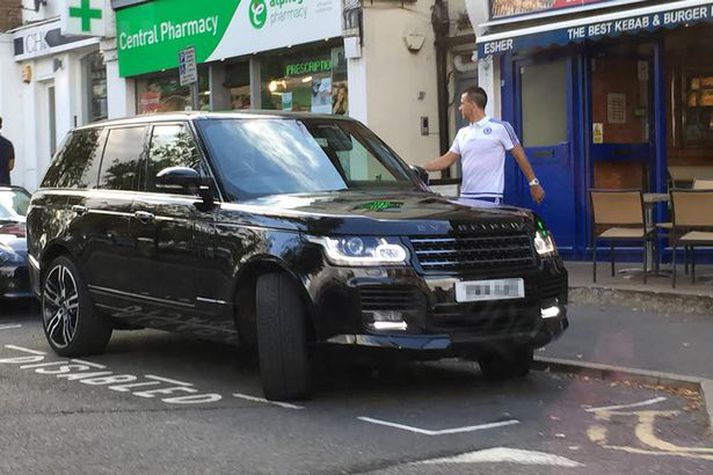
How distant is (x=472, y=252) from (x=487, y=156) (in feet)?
9.91

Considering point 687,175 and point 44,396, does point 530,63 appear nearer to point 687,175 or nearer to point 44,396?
point 687,175

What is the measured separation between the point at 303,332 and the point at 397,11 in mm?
8584

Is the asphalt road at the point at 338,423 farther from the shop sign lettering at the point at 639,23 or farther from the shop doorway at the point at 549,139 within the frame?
the shop doorway at the point at 549,139

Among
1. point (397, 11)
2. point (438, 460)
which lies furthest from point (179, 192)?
point (397, 11)

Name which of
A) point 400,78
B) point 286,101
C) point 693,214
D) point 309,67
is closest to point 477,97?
point 693,214

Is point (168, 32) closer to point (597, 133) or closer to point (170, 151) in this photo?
point (597, 133)

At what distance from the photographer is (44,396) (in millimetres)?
6422

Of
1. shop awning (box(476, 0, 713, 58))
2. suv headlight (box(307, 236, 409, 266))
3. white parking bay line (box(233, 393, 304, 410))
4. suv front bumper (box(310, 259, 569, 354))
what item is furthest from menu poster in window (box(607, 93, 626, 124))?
white parking bay line (box(233, 393, 304, 410))

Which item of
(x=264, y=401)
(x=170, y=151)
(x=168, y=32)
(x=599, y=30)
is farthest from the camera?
(x=168, y=32)

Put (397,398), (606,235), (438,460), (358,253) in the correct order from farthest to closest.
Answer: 1. (606,235)
2. (397,398)
3. (358,253)
4. (438,460)

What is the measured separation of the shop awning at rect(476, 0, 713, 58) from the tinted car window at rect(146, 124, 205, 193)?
5.18 m

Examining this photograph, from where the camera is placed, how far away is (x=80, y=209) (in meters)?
7.68

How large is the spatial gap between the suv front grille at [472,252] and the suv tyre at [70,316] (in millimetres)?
3066

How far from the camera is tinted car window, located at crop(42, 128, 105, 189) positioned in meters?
7.93
